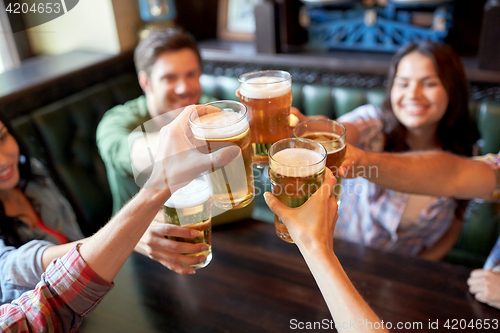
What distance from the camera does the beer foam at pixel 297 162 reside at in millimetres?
782

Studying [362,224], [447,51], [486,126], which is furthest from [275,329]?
[486,126]

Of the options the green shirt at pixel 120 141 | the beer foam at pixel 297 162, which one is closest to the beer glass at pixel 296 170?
the beer foam at pixel 297 162

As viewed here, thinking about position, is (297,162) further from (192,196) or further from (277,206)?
(192,196)

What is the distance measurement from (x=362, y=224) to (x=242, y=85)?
43.7 inches

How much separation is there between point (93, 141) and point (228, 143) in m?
1.63

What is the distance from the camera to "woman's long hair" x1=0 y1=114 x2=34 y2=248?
110 cm

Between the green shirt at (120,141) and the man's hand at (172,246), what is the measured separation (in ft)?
1.41

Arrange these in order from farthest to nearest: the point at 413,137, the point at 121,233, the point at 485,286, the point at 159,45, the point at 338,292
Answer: the point at 159,45, the point at 413,137, the point at 485,286, the point at 121,233, the point at 338,292

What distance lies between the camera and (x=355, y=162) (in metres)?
1.11

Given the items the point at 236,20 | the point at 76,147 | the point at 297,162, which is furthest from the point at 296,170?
the point at 236,20

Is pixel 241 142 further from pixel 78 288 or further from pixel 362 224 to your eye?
pixel 362 224

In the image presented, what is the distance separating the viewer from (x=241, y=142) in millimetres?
823

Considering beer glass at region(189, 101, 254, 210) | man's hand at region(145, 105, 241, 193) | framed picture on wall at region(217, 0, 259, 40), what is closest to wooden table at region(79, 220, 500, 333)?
beer glass at region(189, 101, 254, 210)

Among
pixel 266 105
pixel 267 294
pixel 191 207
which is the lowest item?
pixel 267 294
